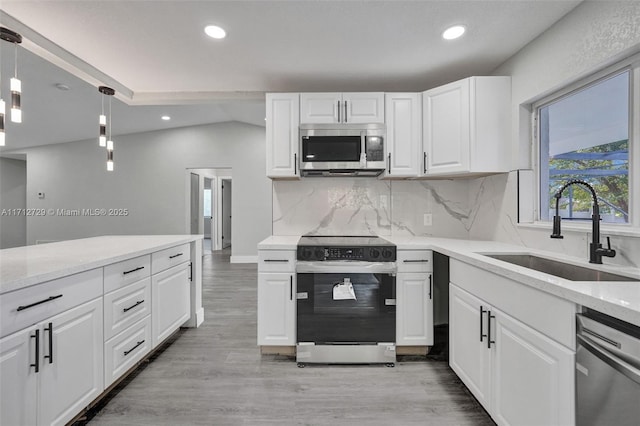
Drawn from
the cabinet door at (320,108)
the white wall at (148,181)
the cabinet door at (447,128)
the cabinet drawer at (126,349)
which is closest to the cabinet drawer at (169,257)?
the cabinet drawer at (126,349)

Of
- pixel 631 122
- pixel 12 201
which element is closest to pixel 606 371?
pixel 631 122

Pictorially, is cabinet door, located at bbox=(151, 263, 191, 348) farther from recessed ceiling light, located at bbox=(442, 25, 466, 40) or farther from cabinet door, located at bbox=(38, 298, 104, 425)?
recessed ceiling light, located at bbox=(442, 25, 466, 40)

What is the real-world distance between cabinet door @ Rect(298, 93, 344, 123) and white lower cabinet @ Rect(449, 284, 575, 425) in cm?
173

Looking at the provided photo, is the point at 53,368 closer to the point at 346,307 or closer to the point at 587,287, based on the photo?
the point at 346,307

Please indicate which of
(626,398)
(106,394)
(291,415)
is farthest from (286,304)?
(626,398)

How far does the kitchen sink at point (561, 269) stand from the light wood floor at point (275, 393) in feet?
3.04

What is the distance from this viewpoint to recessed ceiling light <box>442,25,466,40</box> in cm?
199

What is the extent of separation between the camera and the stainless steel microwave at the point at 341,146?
2.57 meters

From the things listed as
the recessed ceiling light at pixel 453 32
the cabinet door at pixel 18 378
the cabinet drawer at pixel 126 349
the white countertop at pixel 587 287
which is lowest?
the cabinet drawer at pixel 126 349

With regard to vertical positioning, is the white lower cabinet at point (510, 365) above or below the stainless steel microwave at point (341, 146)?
below

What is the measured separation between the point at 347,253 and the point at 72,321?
1.68m

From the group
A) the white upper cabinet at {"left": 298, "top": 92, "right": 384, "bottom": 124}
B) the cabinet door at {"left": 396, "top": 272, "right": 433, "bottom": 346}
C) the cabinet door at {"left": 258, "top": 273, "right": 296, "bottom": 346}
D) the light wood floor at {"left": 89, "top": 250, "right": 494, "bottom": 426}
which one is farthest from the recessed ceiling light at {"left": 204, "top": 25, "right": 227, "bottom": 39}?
the light wood floor at {"left": 89, "top": 250, "right": 494, "bottom": 426}

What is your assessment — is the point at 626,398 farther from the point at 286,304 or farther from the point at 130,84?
the point at 130,84

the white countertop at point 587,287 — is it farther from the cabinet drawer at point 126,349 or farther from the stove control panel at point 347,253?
the cabinet drawer at point 126,349
